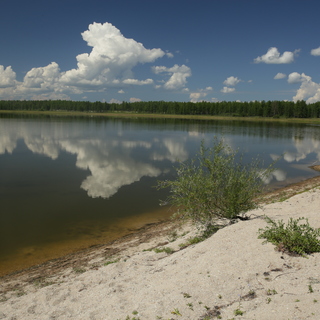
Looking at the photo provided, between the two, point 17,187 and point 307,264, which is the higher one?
point 307,264

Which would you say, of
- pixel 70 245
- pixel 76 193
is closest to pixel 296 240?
pixel 70 245

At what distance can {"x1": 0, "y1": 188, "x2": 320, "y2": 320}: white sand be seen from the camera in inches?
238

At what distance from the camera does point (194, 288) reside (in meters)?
7.02

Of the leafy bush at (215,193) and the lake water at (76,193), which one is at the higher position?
the leafy bush at (215,193)

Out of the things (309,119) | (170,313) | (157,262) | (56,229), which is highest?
(309,119)

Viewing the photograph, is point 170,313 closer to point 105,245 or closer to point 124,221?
point 105,245

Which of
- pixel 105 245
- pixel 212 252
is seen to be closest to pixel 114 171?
pixel 105 245

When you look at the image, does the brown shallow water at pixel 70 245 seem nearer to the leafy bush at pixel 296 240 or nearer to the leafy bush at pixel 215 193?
the leafy bush at pixel 215 193

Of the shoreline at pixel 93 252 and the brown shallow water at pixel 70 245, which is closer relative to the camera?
the shoreline at pixel 93 252

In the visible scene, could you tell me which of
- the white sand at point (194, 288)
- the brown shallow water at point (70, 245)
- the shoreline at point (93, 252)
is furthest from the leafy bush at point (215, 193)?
the brown shallow water at point (70, 245)

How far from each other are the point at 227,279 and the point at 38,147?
1603 inches

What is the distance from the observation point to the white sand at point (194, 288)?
238 inches

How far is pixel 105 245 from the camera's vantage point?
43.5ft

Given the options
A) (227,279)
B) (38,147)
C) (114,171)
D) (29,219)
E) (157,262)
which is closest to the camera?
(227,279)
